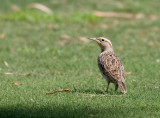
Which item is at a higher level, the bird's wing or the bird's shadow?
the bird's wing

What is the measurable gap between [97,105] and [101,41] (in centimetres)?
267

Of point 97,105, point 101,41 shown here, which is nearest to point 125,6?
point 101,41

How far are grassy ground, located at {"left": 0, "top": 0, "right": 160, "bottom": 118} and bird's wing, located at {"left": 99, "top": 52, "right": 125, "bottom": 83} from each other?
431mm

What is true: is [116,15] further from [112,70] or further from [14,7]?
[112,70]

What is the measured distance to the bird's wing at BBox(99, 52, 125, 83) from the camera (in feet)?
30.3

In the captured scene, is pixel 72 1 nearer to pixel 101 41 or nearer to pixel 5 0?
pixel 5 0

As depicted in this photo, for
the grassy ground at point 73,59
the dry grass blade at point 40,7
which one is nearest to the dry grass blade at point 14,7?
the grassy ground at point 73,59

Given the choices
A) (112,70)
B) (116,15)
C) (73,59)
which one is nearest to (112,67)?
(112,70)

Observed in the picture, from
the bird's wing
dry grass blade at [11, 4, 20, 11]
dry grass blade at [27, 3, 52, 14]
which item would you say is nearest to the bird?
the bird's wing

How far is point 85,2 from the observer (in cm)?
2425

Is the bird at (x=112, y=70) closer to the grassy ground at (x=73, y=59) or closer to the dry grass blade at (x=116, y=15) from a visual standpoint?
the grassy ground at (x=73, y=59)

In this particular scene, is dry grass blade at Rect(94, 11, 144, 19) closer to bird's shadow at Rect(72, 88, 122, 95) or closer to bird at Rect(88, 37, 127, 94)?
bird at Rect(88, 37, 127, 94)

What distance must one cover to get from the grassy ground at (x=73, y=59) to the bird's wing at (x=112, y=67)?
43cm

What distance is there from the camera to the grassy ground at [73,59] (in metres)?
8.14
